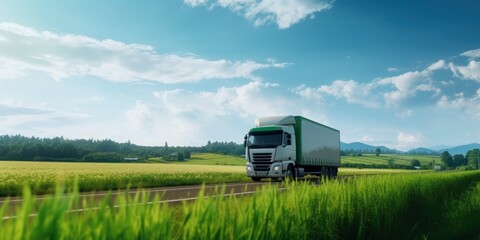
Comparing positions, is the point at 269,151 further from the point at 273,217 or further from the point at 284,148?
the point at 273,217

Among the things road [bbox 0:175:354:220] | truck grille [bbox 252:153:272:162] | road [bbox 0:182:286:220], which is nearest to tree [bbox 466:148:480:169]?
truck grille [bbox 252:153:272:162]

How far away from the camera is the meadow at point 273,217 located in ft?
6.07

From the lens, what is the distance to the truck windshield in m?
27.5

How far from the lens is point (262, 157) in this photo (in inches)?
1095

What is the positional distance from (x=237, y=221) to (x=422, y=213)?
9.38 metres

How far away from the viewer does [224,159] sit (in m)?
120

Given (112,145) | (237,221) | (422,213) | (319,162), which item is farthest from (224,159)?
(237,221)

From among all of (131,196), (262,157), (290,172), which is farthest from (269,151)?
(131,196)

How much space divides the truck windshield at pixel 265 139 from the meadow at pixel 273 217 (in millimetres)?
14913

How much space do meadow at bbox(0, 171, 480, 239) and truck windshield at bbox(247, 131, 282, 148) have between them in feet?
48.9

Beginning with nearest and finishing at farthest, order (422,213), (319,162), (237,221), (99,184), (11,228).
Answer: (11,228), (237,221), (422,213), (99,184), (319,162)

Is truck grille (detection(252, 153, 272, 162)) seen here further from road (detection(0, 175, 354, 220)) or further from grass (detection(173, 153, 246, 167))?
grass (detection(173, 153, 246, 167))

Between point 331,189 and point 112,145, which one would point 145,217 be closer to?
point 331,189

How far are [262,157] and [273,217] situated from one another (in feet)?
78.1
